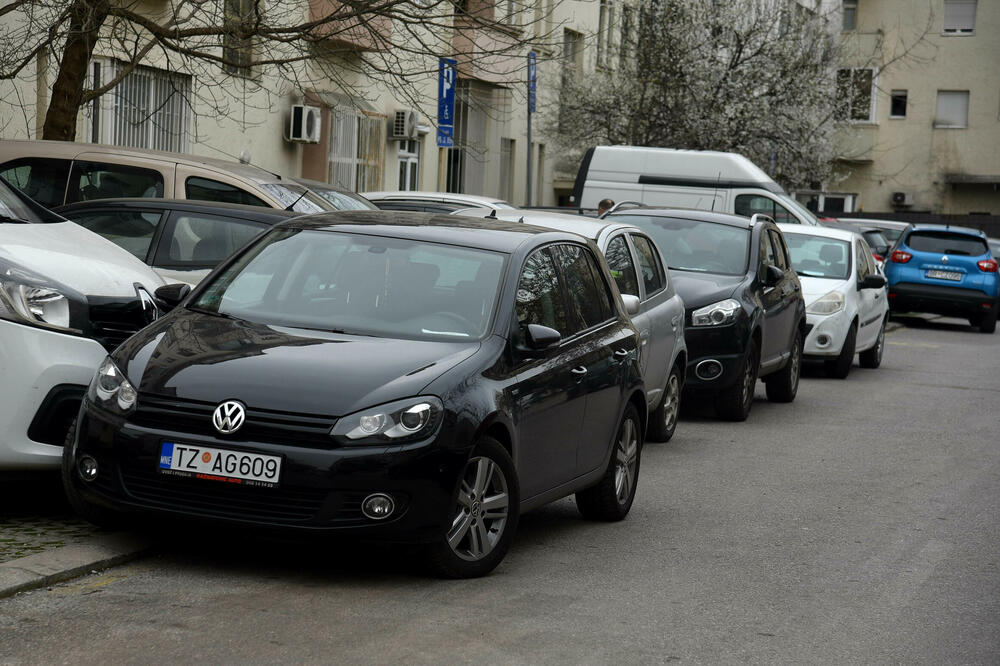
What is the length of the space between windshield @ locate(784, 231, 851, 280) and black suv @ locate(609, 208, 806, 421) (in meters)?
2.67

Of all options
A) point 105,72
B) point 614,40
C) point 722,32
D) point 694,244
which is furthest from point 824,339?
point 614,40

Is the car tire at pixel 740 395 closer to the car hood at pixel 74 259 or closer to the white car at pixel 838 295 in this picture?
the white car at pixel 838 295

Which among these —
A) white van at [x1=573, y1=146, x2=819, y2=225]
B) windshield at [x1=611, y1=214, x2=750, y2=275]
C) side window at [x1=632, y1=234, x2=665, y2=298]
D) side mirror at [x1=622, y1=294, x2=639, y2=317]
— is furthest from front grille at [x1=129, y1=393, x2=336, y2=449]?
white van at [x1=573, y1=146, x2=819, y2=225]

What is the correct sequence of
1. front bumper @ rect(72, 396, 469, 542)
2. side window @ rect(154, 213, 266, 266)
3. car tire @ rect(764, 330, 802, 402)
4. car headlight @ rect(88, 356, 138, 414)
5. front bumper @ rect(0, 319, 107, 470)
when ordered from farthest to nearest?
car tire @ rect(764, 330, 802, 402)
side window @ rect(154, 213, 266, 266)
front bumper @ rect(0, 319, 107, 470)
car headlight @ rect(88, 356, 138, 414)
front bumper @ rect(72, 396, 469, 542)

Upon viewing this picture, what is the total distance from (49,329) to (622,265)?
204 inches

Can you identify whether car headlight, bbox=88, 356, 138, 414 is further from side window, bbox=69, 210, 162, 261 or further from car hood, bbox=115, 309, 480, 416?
side window, bbox=69, 210, 162, 261

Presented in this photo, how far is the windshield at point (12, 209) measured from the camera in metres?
8.06

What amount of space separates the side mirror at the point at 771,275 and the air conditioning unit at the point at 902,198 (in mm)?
44732

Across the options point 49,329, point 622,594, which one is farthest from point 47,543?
point 622,594

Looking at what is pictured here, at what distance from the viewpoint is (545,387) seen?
705cm

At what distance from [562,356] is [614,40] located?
31.8 m

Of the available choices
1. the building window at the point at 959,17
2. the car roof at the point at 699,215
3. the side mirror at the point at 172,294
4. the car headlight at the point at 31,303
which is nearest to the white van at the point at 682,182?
the car roof at the point at 699,215

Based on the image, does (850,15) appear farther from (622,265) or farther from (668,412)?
(622,265)

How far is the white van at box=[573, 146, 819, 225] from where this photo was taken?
2538 cm
